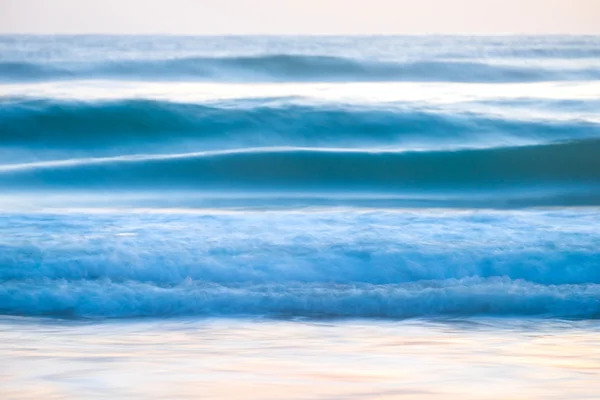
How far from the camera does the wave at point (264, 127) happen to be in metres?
10.3

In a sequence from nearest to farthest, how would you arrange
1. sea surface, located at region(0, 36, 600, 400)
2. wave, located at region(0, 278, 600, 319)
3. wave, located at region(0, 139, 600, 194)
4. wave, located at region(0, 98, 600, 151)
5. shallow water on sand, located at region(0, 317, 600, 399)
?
shallow water on sand, located at region(0, 317, 600, 399)
sea surface, located at region(0, 36, 600, 400)
wave, located at region(0, 278, 600, 319)
wave, located at region(0, 139, 600, 194)
wave, located at region(0, 98, 600, 151)

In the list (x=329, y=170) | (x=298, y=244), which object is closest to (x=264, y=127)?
(x=329, y=170)

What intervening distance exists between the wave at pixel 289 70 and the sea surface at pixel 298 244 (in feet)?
6.91

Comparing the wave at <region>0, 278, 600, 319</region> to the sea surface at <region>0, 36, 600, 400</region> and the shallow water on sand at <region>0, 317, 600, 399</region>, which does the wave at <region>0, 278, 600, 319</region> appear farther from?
the shallow water on sand at <region>0, 317, 600, 399</region>

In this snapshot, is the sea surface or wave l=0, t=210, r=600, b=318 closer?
the sea surface

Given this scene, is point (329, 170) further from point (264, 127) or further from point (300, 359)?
point (300, 359)

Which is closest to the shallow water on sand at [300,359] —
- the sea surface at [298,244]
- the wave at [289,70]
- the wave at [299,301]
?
the sea surface at [298,244]

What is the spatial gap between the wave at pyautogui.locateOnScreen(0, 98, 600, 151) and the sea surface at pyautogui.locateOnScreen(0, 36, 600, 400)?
0.03 meters

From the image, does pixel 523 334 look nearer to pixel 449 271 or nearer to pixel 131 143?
pixel 449 271

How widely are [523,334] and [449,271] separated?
93 cm

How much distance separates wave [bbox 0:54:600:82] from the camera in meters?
14.8

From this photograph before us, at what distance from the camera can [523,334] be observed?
3.40 metres

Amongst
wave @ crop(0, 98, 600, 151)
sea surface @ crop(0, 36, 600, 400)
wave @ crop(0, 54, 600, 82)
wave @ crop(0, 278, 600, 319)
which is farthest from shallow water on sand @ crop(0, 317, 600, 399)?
wave @ crop(0, 54, 600, 82)

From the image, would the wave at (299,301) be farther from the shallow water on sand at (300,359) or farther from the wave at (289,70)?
the wave at (289,70)
